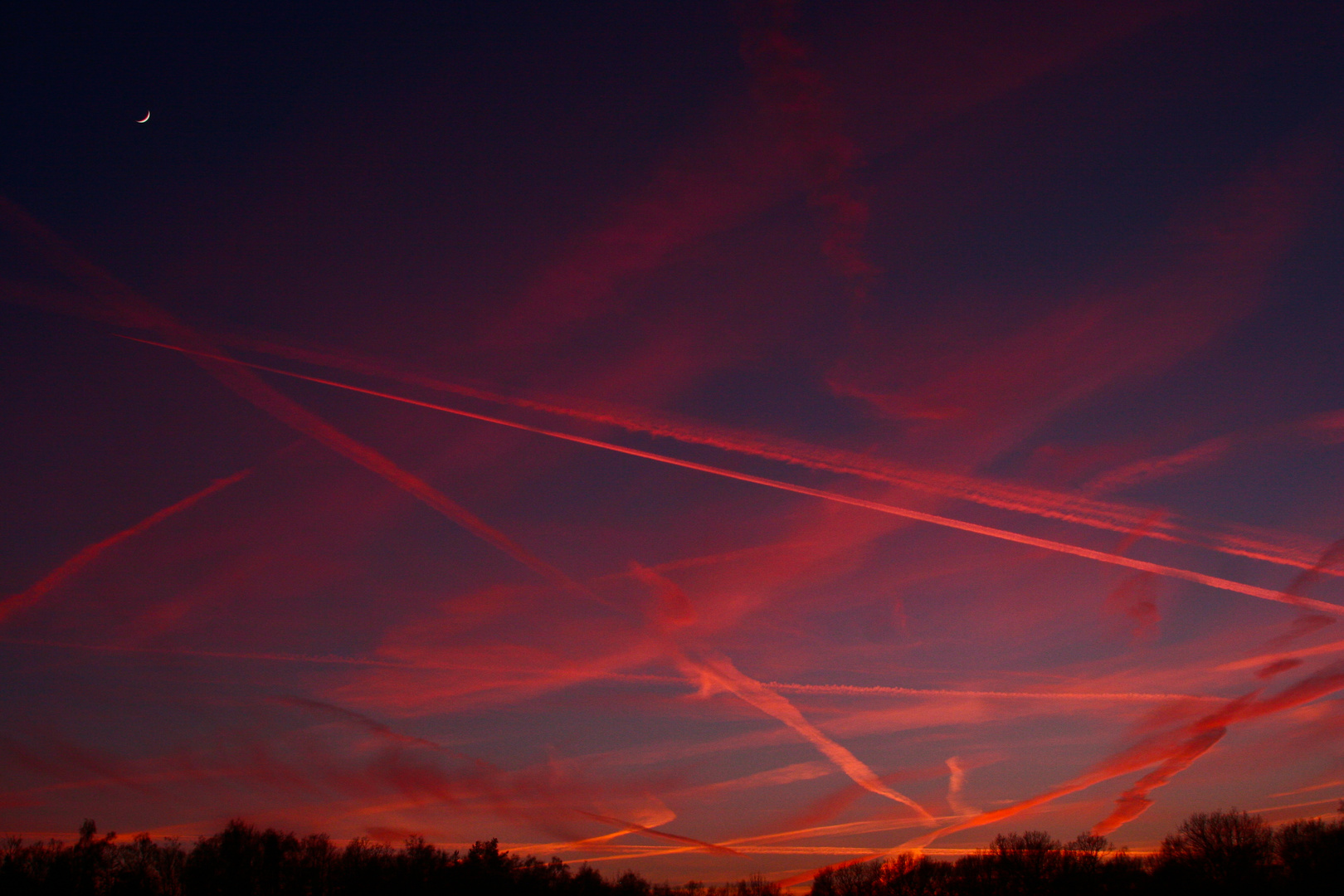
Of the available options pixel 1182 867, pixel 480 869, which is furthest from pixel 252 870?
pixel 1182 867

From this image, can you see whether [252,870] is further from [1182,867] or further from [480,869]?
[1182,867]

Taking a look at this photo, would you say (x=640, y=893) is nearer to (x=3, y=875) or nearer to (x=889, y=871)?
(x=889, y=871)

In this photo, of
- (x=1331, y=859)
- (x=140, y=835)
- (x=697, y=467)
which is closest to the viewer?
(x=697, y=467)

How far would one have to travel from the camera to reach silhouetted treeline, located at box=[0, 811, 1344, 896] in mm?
78125

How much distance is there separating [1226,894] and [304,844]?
103 meters

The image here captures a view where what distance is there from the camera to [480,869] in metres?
107

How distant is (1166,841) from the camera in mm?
93312

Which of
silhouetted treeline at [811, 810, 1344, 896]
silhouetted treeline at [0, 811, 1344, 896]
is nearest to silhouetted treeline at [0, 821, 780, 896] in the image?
silhouetted treeline at [0, 811, 1344, 896]

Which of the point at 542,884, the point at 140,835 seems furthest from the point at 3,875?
the point at 542,884

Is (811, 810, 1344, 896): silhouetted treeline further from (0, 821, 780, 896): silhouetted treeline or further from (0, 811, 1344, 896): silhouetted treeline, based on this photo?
(0, 821, 780, 896): silhouetted treeline

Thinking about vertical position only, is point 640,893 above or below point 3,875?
below

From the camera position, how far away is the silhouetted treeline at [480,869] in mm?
78125

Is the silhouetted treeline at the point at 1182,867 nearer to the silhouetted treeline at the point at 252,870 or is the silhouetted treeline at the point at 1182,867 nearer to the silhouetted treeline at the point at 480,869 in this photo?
the silhouetted treeline at the point at 480,869

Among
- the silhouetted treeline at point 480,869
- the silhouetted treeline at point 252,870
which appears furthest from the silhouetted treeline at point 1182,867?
the silhouetted treeline at point 252,870
